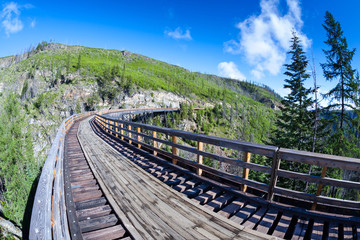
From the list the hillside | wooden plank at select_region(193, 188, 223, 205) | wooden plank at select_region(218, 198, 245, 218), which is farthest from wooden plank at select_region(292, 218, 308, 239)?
the hillside

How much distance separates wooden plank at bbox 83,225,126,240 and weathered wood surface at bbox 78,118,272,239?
15 cm

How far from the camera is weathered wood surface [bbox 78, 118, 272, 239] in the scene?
271cm

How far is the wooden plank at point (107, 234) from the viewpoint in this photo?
2.68 meters

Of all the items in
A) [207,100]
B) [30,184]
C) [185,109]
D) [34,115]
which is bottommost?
[30,184]

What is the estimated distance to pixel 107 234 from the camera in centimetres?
274

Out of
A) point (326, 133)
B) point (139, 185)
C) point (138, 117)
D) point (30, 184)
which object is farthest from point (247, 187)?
point (138, 117)

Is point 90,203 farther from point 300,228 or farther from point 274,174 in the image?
point 300,228

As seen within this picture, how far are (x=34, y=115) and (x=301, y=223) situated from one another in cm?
8111

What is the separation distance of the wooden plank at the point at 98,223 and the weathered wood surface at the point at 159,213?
14 cm

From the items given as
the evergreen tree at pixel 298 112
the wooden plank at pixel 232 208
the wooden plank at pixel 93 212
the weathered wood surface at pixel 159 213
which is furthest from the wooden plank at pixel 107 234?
the evergreen tree at pixel 298 112

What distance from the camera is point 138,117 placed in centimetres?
7675

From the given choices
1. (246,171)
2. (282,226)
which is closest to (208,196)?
(246,171)

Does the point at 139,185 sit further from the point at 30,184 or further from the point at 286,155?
the point at 30,184

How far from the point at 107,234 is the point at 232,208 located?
91.4 inches
